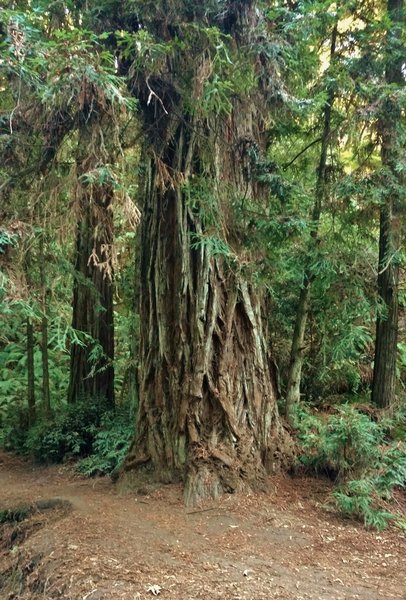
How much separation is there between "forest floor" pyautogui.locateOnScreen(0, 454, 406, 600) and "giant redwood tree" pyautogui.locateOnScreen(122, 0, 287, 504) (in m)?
0.41

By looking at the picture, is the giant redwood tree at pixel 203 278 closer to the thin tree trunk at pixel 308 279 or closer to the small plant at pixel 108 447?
the thin tree trunk at pixel 308 279

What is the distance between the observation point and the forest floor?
4246 millimetres

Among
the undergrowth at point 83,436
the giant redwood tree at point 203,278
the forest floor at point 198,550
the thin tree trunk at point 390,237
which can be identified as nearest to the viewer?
the forest floor at point 198,550

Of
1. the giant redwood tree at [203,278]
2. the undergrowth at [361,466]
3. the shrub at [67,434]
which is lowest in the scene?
the shrub at [67,434]

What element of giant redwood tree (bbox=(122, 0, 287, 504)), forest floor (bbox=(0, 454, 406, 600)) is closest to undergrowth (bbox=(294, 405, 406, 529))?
forest floor (bbox=(0, 454, 406, 600))

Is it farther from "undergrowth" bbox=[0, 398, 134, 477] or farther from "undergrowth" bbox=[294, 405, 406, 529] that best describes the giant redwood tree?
"undergrowth" bbox=[0, 398, 134, 477]

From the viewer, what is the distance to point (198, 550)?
4.96 meters

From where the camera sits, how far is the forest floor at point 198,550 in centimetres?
425

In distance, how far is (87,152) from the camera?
5.54 m

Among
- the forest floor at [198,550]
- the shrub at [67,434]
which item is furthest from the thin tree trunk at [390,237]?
the shrub at [67,434]

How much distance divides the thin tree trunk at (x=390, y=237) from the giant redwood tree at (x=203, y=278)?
149 cm

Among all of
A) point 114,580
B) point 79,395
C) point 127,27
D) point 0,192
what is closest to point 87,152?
point 0,192

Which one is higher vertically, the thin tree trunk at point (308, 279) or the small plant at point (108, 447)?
the thin tree trunk at point (308, 279)

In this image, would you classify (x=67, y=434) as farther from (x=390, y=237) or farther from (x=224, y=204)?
(x=390, y=237)
